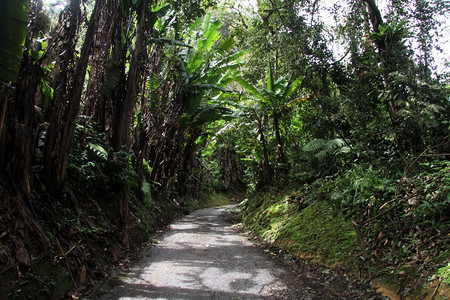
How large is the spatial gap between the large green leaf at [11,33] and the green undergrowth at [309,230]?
504cm

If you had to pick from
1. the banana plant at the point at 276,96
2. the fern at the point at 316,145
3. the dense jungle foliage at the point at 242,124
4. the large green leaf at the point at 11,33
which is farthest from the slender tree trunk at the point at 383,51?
the large green leaf at the point at 11,33

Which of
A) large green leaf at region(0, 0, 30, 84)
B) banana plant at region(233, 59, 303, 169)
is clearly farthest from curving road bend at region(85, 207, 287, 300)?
banana plant at region(233, 59, 303, 169)

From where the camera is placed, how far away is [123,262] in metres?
5.16

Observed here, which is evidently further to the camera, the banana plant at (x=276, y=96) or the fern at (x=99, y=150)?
the banana plant at (x=276, y=96)

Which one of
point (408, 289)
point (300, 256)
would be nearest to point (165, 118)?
point (300, 256)

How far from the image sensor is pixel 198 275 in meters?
4.51

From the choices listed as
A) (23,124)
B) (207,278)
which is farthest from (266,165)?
(23,124)

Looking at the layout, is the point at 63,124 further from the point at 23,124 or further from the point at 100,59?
the point at 100,59

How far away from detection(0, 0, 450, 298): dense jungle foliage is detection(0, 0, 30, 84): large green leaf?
0.05ft

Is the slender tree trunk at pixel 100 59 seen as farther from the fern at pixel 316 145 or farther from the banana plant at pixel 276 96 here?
the fern at pixel 316 145

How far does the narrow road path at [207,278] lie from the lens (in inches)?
147

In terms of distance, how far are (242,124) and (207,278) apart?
25.9 feet

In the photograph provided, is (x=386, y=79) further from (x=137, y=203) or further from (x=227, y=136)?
(x=227, y=136)

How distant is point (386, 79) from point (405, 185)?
299 cm
